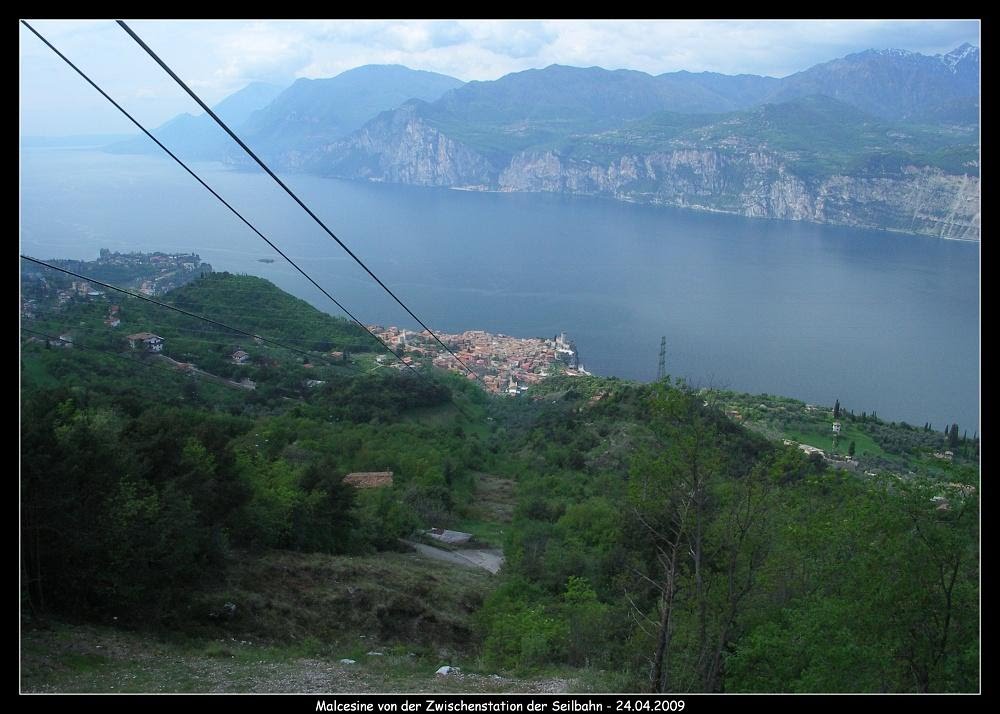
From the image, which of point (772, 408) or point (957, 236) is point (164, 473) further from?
point (957, 236)

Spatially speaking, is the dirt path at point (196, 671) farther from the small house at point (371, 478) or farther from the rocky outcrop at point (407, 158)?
the rocky outcrop at point (407, 158)

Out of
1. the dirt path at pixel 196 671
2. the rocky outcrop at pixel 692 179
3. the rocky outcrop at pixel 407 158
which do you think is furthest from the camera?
the rocky outcrop at pixel 407 158

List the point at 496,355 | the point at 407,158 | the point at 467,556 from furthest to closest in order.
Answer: the point at 407,158, the point at 496,355, the point at 467,556

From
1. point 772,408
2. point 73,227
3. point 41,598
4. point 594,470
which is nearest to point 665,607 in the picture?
point 41,598

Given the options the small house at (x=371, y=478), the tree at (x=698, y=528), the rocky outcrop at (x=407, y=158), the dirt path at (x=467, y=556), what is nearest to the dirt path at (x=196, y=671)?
the tree at (x=698, y=528)

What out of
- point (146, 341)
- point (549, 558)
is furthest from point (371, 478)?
point (146, 341)

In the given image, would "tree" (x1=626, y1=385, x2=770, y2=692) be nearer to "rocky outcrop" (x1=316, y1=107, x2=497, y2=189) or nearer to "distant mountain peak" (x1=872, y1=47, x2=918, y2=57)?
"rocky outcrop" (x1=316, y1=107, x2=497, y2=189)

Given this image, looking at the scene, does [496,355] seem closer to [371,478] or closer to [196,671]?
[371,478]
